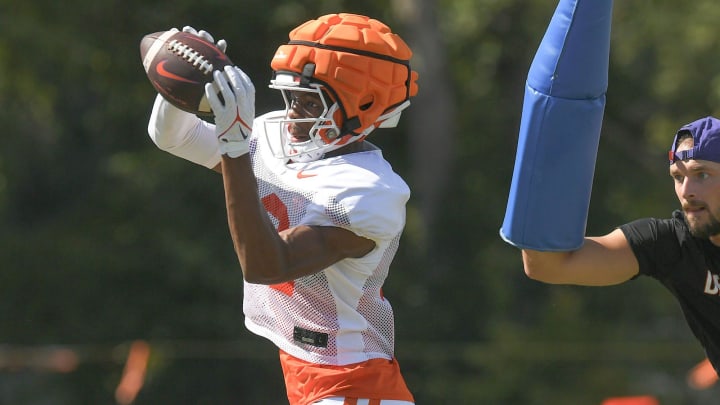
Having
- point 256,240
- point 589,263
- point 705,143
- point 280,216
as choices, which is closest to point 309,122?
point 280,216

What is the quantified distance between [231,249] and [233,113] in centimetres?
906

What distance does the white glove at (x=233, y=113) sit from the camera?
3100mm

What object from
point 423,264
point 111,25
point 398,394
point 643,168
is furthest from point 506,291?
point 398,394

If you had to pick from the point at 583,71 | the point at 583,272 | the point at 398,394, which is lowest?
the point at 398,394

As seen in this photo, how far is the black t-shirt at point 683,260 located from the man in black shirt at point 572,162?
62 millimetres

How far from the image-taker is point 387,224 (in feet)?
11.2

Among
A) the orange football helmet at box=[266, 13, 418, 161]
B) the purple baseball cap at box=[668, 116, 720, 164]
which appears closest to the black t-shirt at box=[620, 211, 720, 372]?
the purple baseball cap at box=[668, 116, 720, 164]

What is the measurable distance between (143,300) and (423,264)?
2.69m

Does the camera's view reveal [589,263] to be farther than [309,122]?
No

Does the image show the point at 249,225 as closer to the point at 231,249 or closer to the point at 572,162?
the point at 572,162

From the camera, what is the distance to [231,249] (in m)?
12.1

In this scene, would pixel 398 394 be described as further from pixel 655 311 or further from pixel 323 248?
pixel 655 311

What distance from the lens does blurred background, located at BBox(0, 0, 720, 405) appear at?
1166 cm

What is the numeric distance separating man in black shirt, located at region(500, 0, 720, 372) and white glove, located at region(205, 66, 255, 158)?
2.18 feet
